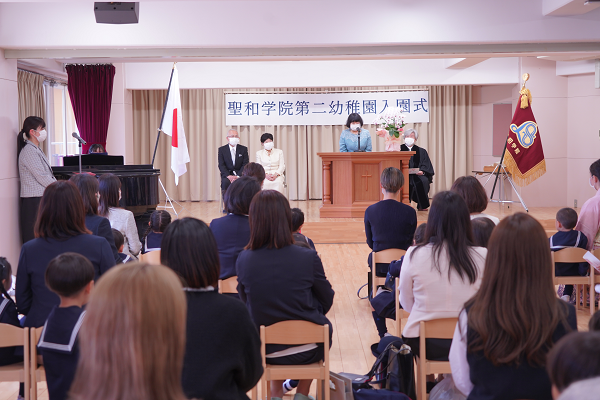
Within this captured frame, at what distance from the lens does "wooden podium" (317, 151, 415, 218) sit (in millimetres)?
7973

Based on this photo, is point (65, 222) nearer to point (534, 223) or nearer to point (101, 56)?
point (534, 223)

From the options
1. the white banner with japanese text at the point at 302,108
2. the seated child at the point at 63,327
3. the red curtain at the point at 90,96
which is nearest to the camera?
the seated child at the point at 63,327

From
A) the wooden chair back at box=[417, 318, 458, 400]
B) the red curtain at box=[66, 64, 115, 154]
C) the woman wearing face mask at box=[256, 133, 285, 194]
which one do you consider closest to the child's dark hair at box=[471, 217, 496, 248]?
the wooden chair back at box=[417, 318, 458, 400]

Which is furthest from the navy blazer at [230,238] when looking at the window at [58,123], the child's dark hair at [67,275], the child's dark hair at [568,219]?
the window at [58,123]

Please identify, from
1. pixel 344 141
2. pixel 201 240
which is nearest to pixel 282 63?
pixel 344 141

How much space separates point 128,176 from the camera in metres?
6.32

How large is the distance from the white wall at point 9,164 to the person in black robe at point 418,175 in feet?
18.1

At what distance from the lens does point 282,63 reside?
9797 millimetres

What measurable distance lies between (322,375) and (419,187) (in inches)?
268

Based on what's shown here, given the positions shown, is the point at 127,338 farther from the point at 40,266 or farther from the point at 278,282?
the point at 40,266

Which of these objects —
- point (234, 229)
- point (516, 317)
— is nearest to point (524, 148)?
point (234, 229)

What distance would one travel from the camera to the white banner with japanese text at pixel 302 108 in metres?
10.7

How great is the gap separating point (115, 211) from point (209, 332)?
102 inches

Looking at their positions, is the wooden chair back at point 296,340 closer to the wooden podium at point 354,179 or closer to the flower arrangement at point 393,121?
the wooden podium at point 354,179
